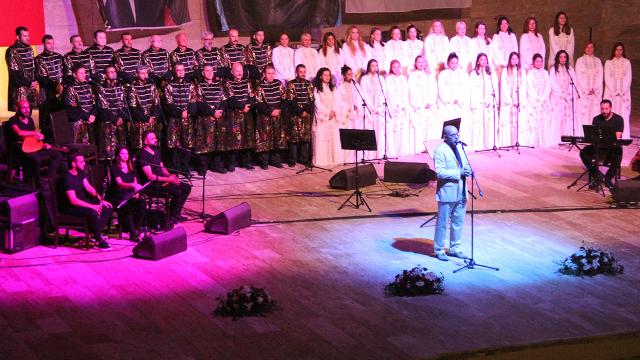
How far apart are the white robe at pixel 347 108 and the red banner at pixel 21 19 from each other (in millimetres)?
4955

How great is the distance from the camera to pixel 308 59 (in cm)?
1669

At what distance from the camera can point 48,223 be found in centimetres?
1192

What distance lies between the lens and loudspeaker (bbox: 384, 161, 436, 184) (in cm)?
1483

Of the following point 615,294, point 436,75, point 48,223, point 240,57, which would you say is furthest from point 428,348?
point 436,75

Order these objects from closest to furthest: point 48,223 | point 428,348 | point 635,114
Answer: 1. point 428,348
2. point 48,223
3. point 635,114

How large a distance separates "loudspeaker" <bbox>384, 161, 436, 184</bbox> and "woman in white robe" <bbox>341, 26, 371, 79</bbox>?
8.98 ft

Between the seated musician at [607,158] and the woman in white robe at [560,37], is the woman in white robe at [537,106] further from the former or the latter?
the seated musician at [607,158]

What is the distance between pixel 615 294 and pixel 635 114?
11.7 meters

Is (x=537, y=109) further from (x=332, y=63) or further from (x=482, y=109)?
(x=332, y=63)

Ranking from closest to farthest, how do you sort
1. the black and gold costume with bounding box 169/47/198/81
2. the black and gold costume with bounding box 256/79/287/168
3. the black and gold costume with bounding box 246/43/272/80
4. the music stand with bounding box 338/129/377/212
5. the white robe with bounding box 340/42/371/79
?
the music stand with bounding box 338/129/377/212
the black and gold costume with bounding box 169/47/198/81
the black and gold costume with bounding box 256/79/287/168
the black and gold costume with bounding box 246/43/272/80
the white robe with bounding box 340/42/371/79

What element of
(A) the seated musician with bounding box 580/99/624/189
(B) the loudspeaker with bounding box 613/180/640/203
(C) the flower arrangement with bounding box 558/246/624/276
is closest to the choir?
(A) the seated musician with bounding box 580/99/624/189

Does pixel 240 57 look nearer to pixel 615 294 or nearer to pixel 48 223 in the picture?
pixel 48 223

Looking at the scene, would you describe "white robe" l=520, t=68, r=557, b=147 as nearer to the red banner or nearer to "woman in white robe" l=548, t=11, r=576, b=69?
"woman in white robe" l=548, t=11, r=576, b=69

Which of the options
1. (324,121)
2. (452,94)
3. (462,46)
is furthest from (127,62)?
(462,46)
